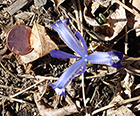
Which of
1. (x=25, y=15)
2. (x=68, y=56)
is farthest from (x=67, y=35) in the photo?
(x=25, y=15)

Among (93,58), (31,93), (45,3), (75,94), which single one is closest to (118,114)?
(75,94)

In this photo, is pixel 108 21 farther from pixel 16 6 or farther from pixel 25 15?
pixel 16 6

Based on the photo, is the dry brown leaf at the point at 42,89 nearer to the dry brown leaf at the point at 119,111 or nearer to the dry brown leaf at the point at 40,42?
the dry brown leaf at the point at 40,42

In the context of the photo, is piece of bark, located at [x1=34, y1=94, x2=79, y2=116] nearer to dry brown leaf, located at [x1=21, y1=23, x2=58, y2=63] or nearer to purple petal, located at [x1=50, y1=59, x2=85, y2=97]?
purple petal, located at [x1=50, y1=59, x2=85, y2=97]

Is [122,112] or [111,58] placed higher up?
[111,58]

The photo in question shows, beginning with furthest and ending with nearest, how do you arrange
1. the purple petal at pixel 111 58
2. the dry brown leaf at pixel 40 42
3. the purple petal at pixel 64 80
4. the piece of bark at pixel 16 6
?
1. the piece of bark at pixel 16 6
2. the dry brown leaf at pixel 40 42
3. the purple petal at pixel 64 80
4. the purple petal at pixel 111 58

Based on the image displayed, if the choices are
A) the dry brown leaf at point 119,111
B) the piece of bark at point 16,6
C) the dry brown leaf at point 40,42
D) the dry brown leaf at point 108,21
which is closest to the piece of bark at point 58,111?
the dry brown leaf at point 119,111
